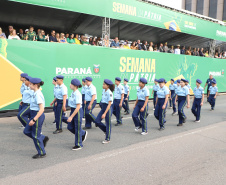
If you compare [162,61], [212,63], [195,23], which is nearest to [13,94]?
[162,61]

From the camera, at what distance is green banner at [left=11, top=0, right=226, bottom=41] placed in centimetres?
1121

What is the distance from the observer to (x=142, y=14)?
14266 mm

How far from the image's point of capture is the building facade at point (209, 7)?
47.9 meters

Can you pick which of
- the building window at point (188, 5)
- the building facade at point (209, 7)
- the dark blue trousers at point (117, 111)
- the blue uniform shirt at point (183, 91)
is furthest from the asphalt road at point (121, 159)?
the building window at point (188, 5)

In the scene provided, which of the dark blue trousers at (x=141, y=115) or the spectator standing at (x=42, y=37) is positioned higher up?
the spectator standing at (x=42, y=37)

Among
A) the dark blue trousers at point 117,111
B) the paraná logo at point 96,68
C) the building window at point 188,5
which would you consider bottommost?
the dark blue trousers at point 117,111

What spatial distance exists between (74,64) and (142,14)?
20.2 ft

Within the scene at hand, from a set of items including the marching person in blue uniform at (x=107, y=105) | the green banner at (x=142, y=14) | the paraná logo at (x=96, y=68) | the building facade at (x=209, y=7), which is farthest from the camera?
the building facade at (x=209, y=7)

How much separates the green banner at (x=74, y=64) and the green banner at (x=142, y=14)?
77.6 inches

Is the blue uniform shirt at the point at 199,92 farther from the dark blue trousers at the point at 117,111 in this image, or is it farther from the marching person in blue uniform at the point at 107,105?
the marching person in blue uniform at the point at 107,105

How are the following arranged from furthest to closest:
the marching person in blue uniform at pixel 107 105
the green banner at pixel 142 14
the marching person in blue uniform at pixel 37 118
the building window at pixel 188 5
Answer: the building window at pixel 188 5
the green banner at pixel 142 14
the marching person in blue uniform at pixel 107 105
the marching person in blue uniform at pixel 37 118

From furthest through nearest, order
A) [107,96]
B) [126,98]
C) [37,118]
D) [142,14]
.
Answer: [142,14], [126,98], [107,96], [37,118]

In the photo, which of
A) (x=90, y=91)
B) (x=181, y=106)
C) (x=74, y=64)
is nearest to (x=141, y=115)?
(x=90, y=91)

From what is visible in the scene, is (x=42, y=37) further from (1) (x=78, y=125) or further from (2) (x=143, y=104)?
(1) (x=78, y=125)
